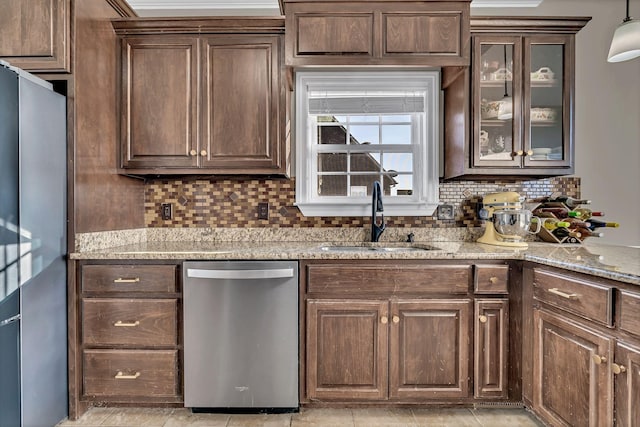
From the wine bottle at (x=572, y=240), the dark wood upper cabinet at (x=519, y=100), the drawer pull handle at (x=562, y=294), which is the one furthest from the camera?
the wine bottle at (x=572, y=240)

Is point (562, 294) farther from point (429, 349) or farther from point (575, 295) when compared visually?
point (429, 349)

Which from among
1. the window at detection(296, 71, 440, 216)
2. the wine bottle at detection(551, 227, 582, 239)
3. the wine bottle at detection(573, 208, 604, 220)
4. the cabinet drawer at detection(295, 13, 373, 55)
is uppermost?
the cabinet drawer at detection(295, 13, 373, 55)

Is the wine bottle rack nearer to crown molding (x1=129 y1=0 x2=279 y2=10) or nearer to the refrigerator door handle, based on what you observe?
crown molding (x1=129 y1=0 x2=279 y2=10)

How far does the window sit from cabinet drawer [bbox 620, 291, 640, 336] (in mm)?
1319

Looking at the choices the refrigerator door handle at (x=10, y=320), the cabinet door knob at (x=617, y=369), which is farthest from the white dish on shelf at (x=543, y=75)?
the refrigerator door handle at (x=10, y=320)

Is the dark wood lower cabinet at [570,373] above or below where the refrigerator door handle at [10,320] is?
below

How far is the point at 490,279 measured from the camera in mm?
1858

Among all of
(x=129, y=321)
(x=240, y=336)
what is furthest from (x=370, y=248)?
(x=129, y=321)

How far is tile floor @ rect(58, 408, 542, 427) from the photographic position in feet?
5.93

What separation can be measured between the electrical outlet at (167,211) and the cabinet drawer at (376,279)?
1197 millimetres

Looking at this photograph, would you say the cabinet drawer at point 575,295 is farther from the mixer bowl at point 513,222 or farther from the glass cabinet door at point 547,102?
the glass cabinet door at point 547,102

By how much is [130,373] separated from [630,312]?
85.0 inches

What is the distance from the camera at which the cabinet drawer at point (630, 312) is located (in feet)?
3.93

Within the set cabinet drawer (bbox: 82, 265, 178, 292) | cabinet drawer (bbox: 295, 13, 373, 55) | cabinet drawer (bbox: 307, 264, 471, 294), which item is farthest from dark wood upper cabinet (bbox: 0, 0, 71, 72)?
cabinet drawer (bbox: 307, 264, 471, 294)
